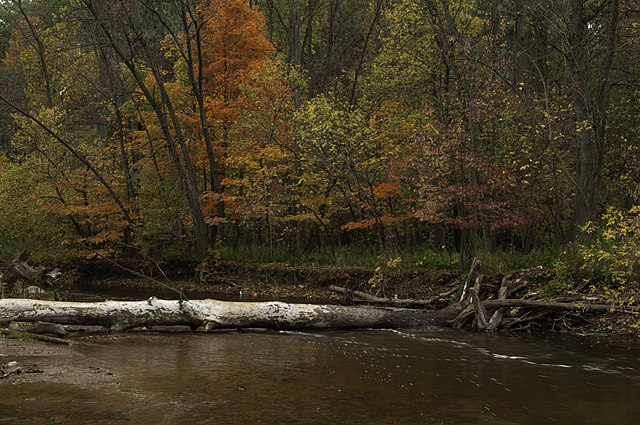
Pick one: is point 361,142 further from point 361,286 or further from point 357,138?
point 361,286

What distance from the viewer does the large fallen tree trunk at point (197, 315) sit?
11414 millimetres

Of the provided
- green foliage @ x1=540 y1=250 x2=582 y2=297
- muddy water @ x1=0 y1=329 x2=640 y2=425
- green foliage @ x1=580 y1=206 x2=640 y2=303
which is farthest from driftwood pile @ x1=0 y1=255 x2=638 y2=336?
green foliage @ x1=580 y1=206 x2=640 y2=303

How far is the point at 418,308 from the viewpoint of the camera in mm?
16969

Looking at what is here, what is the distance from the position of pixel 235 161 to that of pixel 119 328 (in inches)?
499

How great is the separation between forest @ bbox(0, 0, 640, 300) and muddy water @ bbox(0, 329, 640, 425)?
475 centimetres

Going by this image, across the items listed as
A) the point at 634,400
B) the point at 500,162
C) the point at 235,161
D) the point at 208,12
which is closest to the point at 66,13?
the point at 208,12

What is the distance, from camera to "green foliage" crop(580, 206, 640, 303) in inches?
365

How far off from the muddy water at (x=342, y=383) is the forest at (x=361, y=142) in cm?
475

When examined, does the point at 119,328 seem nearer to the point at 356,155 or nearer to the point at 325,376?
the point at 325,376

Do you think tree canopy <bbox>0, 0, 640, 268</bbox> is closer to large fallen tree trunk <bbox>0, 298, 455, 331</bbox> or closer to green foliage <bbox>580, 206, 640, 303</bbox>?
green foliage <bbox>580, 206, 640, 303</bbox>

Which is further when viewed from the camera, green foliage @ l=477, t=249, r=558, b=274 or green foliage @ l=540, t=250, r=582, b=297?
green foliage @ l=477, t=249, r=558, b=274

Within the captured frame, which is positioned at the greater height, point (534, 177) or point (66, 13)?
point (66, 13)

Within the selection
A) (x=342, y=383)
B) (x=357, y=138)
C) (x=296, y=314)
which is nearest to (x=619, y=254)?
(x=342, y=383)

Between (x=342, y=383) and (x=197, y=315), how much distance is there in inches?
197
